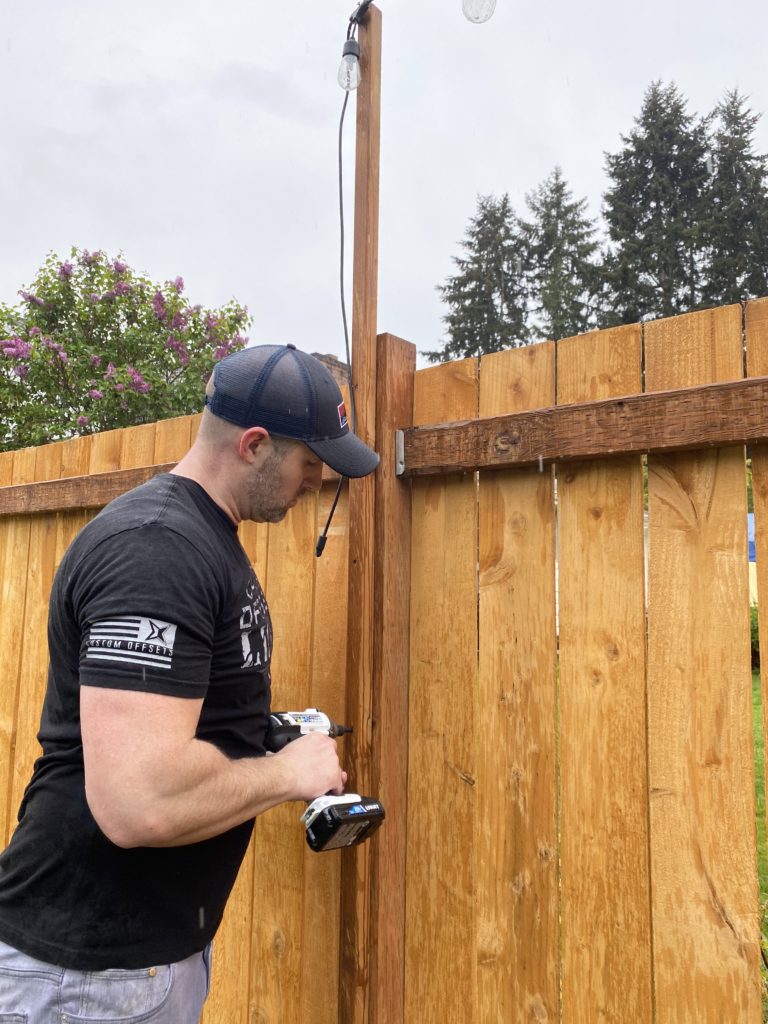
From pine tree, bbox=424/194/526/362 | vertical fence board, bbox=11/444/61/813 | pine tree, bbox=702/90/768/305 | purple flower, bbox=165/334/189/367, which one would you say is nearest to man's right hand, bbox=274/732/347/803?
vertical fence board, bbox=11/444/61/813

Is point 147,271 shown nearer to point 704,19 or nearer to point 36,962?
point 36,962

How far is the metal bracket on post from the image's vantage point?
6.54ft

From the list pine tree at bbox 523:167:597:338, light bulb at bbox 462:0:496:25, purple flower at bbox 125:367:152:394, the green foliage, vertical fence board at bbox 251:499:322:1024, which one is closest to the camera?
light bulb at bbox 462:0:496:25

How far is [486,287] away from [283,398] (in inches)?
1139

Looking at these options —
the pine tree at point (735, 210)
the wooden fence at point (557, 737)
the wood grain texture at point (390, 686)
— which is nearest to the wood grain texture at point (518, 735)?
the wooden fence at point (557, 737)

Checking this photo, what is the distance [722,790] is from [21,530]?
3.00m

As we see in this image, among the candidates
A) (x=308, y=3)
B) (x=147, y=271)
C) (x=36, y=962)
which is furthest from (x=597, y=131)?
(x=36, y=962)

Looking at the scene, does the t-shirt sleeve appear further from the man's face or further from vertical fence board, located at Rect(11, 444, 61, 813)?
vertical fence board, located at Rect(11, 444, 61, 813)

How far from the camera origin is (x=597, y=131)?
2836cm

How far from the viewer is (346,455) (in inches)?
63.0

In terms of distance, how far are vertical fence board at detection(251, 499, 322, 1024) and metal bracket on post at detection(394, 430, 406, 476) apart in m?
0.35

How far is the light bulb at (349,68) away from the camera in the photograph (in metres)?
1.92

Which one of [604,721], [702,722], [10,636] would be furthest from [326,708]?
[10,636]

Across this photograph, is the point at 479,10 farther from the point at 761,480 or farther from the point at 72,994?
the point at 72,994
